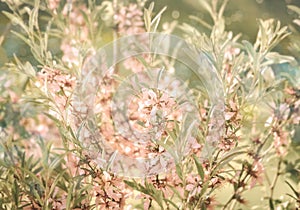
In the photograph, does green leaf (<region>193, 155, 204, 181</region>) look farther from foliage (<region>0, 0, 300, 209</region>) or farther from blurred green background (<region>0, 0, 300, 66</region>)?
blurred green background (<region>0, 0, 300, 66</region>)

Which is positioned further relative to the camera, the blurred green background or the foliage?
the blurred green background

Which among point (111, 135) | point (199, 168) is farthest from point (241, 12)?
point (199, 168)

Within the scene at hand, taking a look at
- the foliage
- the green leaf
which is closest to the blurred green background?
the foliage

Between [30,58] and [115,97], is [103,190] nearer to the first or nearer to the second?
[115,97]

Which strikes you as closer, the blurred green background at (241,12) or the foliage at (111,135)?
the foliage at (111,135)

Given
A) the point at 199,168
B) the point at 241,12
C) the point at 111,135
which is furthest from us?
the point at 241,12

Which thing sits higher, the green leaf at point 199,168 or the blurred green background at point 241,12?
the blurred green background at point 241,12

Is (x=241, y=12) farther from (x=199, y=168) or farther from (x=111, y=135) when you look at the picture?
(x=199, y=168)

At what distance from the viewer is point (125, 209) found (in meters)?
0.84

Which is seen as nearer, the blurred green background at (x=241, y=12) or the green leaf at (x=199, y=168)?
the green leaf at (x=199, y=168)

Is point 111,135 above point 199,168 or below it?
above

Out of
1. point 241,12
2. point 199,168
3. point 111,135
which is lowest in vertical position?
point 199,168

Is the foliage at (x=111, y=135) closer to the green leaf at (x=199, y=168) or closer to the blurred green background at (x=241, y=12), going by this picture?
the green leaf at (x=199, y=168)

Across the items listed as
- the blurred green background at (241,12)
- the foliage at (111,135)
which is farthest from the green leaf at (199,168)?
the blurred green background at (241,12)
